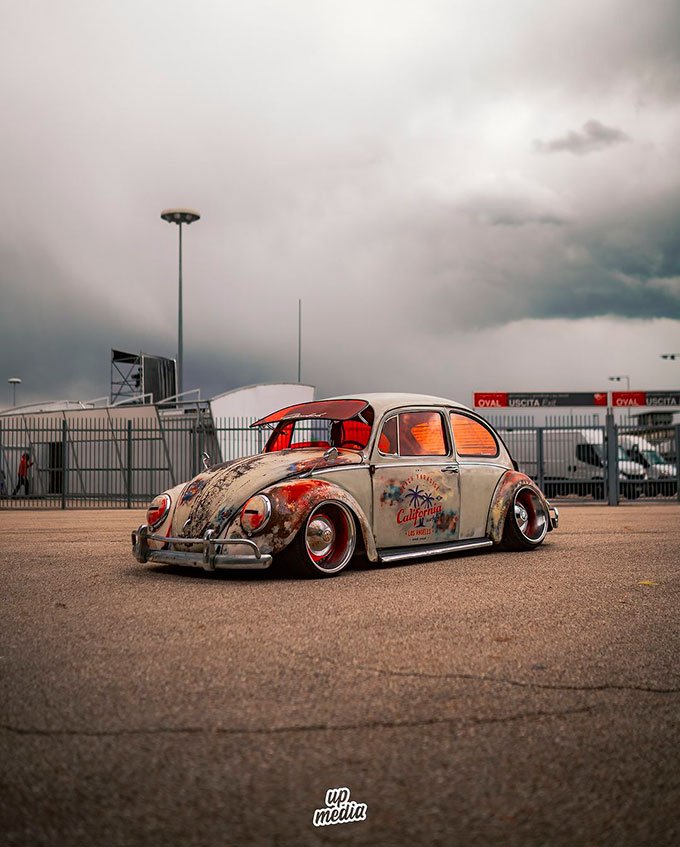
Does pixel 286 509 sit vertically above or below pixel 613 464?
above

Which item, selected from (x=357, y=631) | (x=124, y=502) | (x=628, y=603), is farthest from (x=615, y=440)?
(x=357, y=631)

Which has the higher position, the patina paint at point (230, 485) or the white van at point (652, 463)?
the patina paint at point (230, 485)

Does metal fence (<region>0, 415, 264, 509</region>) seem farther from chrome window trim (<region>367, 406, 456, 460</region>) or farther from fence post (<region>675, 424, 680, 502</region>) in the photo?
chrome window trim (<region>367, 406, 456, 460</region>)

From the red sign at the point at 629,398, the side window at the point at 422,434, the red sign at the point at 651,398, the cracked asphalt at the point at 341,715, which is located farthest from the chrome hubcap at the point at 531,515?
the red sign at the point at 651,398

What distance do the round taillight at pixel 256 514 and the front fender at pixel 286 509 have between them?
0.04m

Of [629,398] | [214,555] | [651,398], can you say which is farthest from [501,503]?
[651,398]

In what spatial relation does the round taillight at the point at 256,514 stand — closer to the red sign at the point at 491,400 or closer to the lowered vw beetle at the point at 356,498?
the lowered vw beetle at the point at 356,498

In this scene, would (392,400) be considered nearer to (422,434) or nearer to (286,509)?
(422,434)

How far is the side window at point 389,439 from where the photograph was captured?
8156 millimetres

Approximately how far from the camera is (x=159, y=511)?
7.86 m

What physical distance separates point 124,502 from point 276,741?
2337 centimetres

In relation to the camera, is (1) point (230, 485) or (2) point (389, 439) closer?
(1) point (230, 485)

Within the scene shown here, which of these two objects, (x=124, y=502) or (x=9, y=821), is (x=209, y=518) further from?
(x=124, y=502)

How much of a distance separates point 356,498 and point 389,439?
34.5 inches
